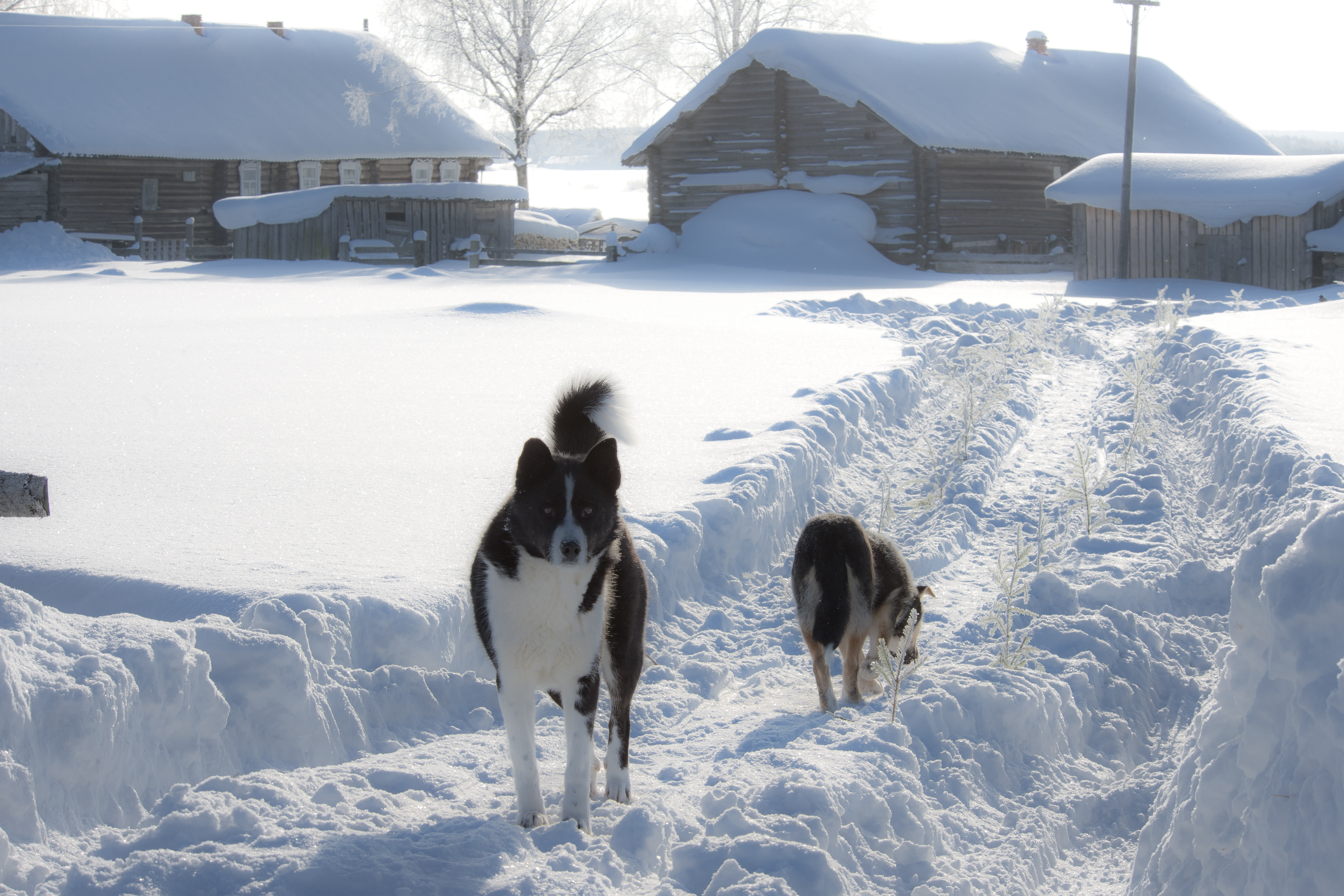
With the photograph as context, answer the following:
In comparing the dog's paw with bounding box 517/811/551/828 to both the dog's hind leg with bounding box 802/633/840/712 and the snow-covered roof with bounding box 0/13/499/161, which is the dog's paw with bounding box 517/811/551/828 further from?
the snow-covered roof with bounding box 0/13/499/161

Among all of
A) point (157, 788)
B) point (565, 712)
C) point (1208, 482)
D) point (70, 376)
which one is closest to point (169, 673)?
point (157, 788)

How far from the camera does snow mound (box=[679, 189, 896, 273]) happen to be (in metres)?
28.5

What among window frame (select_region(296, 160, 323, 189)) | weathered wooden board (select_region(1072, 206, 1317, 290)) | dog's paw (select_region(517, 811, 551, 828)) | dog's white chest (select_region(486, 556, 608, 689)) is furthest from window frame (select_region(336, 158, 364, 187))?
dog's paw (select_region(517, 811, 551, 828))

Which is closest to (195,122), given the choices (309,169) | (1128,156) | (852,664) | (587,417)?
(309,169)

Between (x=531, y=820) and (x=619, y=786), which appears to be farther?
(x=619, y=786)

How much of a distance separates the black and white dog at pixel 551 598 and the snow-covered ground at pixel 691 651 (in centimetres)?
21

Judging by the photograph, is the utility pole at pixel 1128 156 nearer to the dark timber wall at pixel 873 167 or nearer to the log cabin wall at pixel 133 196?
the dark timber wall at pixel 873 167

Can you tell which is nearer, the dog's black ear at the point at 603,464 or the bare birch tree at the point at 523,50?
the dog's black ear at the point at 603,464

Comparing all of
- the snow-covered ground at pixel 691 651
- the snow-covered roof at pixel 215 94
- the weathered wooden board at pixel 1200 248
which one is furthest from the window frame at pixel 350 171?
the snow-covered ground at pixel 691 651

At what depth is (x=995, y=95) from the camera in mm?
31703

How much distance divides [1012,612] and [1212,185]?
21523mm

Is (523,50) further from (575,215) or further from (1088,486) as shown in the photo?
(1088,486)

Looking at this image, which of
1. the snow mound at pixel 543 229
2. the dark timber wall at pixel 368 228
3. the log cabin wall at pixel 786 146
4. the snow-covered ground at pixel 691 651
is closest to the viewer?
the snow-covered ground at pixel 691 651

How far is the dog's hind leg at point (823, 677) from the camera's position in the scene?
4.43 meters
